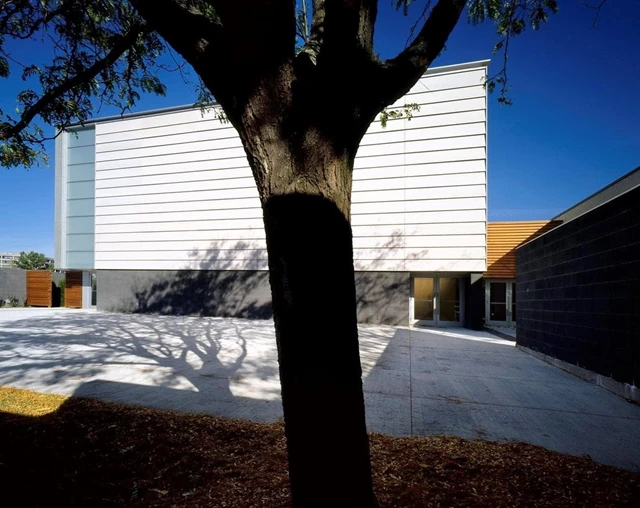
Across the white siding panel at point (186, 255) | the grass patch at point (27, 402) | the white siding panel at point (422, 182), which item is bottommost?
the grass patch at point (27, 402)

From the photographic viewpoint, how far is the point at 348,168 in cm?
195

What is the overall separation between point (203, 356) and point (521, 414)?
6.23 m

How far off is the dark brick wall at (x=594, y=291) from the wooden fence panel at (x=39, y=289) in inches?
1042

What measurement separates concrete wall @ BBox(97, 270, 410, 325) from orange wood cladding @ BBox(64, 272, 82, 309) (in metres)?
3.31

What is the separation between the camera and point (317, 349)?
1654 mm

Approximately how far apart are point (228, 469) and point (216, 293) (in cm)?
1524

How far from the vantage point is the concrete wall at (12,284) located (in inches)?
891

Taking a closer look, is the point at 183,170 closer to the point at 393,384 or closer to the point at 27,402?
the point at 27,402

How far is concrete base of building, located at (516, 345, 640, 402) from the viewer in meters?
4.85

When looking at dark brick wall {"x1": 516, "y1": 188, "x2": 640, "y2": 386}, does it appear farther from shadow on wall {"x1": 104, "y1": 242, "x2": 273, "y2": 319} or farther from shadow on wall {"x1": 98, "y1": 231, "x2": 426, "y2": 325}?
shadow on wall {"x1": 104, "y1": 242, "x2": 273, "y2": 319}

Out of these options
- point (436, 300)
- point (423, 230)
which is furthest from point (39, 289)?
point (436, 300)

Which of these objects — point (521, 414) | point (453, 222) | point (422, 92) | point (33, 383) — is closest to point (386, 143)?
point (422, 92)

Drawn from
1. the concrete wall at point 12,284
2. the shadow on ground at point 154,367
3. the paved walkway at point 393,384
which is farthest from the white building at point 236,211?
the shadow on ground at point 154,367

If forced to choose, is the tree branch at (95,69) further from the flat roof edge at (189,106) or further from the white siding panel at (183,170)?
the white siding panel at (183,170)
